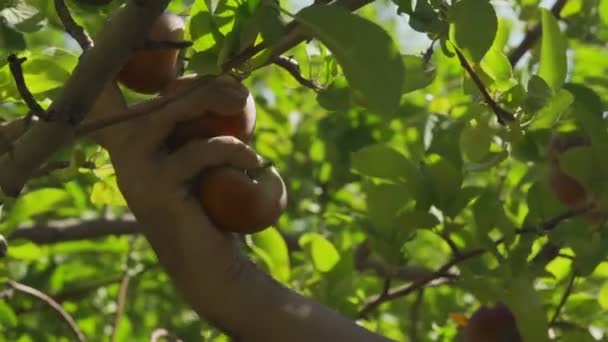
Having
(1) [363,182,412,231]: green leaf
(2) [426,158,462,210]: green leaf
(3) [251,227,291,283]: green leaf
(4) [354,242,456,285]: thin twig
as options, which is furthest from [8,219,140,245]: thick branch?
(2) [426,158,462,210]: green leaf

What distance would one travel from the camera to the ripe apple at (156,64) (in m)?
1.16

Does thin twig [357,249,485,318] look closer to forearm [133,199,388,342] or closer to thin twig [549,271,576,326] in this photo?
thin twig [549,271,576,326]

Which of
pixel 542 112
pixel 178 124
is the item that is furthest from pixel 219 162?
pixel 542 112

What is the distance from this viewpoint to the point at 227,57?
1047mm

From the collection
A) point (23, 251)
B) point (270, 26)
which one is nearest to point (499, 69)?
point (270, 26)

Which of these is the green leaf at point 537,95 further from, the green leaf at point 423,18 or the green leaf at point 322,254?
the green leaf at point 322,254

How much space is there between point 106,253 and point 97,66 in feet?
5.30

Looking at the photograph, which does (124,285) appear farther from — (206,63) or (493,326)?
(206,63)

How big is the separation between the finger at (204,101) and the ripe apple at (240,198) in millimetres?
60

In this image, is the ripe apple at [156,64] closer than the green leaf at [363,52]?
No

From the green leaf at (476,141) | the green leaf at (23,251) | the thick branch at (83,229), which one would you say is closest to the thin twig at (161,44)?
the green leaf at (476,141)

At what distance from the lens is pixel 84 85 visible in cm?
101

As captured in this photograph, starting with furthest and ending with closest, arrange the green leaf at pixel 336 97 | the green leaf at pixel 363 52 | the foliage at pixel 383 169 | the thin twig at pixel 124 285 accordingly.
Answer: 1. the thin twig at pixel 124 285
2. the green leaf at pixel 336 97
3. the foliage at pixel 383 169
4. the green leaf at pixel 363 52

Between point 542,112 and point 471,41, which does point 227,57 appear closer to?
point 471,41
